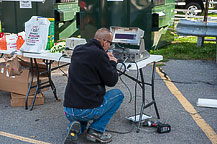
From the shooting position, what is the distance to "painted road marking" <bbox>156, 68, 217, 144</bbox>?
14.4 ft

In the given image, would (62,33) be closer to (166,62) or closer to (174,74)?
(166,62)

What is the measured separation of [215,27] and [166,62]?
1.55 meters

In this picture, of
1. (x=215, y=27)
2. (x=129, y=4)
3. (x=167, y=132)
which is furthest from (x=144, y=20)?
(x=167, y=132)

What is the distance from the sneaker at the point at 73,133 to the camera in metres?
3.93

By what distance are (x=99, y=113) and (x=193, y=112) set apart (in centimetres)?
178

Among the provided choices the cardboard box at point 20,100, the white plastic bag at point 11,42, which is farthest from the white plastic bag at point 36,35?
the cardboard box at point 20,100

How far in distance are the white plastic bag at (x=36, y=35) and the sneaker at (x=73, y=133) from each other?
5.28 ft

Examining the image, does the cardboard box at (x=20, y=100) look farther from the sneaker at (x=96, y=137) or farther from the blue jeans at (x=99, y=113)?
the sneaker at (x=96, y=137)

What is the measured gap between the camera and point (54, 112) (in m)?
5.21

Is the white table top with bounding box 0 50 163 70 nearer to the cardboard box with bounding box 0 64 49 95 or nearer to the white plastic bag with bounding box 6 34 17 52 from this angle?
the white plastic bag with bounding box 6 34 17 52

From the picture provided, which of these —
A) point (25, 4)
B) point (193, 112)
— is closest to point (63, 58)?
point (193, 112)

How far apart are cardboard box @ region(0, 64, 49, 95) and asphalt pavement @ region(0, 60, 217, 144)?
0.27 meters

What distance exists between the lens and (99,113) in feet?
13.1

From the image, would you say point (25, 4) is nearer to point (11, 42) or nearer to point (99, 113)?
point (11, 42)
